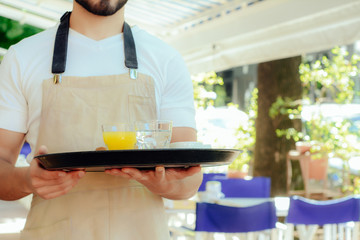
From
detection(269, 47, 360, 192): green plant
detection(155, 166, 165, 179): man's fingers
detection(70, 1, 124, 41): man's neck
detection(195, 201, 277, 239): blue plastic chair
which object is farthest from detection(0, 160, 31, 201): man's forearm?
detection(269, 47, 360, 192): green plant

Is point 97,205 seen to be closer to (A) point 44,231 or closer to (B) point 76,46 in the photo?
(A) point 44,231

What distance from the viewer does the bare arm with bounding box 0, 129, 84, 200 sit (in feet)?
4.27

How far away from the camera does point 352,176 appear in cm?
803

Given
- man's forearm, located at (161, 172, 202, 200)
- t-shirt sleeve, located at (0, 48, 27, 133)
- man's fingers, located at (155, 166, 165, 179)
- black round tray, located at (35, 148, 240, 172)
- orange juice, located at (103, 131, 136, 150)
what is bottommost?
man's forearm, located at (161, 172, 202, 200)

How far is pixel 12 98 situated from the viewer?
1.58 m

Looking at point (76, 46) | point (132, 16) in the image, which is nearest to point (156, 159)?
point (76, 46)

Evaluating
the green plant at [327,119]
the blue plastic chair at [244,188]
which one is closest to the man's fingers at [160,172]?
the blue plastic chair at [244,188]

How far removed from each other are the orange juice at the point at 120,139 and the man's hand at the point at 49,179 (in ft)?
0.47

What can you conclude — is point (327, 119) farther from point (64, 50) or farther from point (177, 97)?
point (64, 50)

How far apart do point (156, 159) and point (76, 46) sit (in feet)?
2.18

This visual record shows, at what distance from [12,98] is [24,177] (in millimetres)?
290

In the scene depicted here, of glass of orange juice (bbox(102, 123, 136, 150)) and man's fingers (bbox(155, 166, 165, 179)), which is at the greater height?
glass of orange juice (bbox(102, 123, 136, 150))

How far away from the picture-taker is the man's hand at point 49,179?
50.8 inches

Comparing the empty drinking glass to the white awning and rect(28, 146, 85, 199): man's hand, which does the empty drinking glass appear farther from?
the white awning
